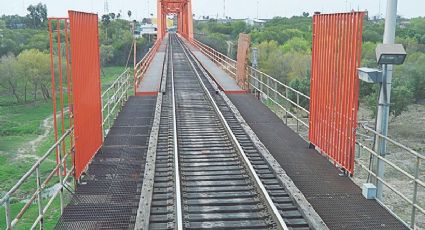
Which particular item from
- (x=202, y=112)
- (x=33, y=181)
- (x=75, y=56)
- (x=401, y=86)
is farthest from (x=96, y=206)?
(x=401, y=86)

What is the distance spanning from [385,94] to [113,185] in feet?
14.4

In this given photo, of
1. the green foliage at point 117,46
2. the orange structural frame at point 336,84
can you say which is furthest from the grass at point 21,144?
the orange structural frame at point 336,84

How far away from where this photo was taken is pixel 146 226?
611 centimetres

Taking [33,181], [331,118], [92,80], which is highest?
[92,80]

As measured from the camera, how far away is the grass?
889 inches

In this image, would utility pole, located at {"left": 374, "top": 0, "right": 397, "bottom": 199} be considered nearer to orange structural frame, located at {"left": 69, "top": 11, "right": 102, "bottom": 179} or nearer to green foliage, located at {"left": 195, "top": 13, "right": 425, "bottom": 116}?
orange structural frame, located at {"left": 69, "top": 11, "right": 102, "bottom": 179}

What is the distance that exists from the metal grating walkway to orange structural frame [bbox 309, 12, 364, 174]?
3370mm

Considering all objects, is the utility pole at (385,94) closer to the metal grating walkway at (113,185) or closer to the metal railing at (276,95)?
the metal railing at (276,95)

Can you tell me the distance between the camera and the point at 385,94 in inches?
276

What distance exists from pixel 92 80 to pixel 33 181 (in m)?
22.1

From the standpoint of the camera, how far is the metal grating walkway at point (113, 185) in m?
6.59

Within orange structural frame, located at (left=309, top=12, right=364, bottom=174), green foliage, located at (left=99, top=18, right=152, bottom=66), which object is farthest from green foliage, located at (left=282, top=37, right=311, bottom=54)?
orange structural frame, located at (left=309, top=12, right=364, bottom=174)

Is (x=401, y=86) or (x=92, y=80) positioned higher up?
(x=92, y=80)

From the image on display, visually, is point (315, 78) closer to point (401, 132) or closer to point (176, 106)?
point (176, 106)
